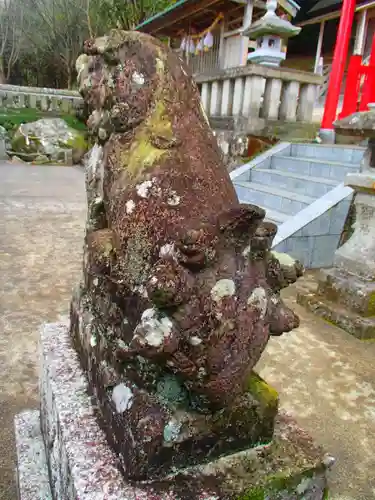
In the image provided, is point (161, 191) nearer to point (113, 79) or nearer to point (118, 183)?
point (118, 183)

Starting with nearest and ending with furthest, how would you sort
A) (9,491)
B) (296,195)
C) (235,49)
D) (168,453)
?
(168,453) → (9,491) → (296,195) → (235,49)

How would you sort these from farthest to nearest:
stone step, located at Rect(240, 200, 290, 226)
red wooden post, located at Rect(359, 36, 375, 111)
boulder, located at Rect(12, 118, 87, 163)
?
boulder, located at Rect(12, 118, 87, 163)
red wooden post, located at Rect(359, 36, 375, 111)
stone step, located at Rect(240, 200, 290, 226)

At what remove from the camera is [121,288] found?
1065 mm

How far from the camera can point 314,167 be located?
5387 mm

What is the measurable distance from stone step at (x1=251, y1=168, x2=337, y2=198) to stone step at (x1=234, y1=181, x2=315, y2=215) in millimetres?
112

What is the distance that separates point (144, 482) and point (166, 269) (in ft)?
1.64

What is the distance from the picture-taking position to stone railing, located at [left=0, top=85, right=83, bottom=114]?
1378 centimetres

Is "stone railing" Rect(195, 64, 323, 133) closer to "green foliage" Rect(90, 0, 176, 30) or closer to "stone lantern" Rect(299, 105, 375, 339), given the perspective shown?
"stone lantern" Rect(299, 105, 375, 339)

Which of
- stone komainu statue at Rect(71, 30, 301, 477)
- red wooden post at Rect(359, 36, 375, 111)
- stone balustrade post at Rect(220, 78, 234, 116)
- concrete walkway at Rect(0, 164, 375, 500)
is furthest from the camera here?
stone balustrade post at Rect(220, 78, 234, 116)

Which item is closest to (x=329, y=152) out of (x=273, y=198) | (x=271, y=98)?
(x=273, y=198)

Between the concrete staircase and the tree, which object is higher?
the tree

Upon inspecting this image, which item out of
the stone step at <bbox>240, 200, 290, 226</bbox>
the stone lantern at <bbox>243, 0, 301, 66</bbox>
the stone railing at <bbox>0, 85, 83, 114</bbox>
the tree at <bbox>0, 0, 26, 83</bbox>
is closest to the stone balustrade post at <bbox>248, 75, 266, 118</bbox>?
the stone lantern at <bbox>243, 0, 301, 66</bbox>

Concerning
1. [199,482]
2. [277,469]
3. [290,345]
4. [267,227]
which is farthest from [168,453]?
[290,345]

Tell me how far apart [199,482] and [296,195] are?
4.28m
